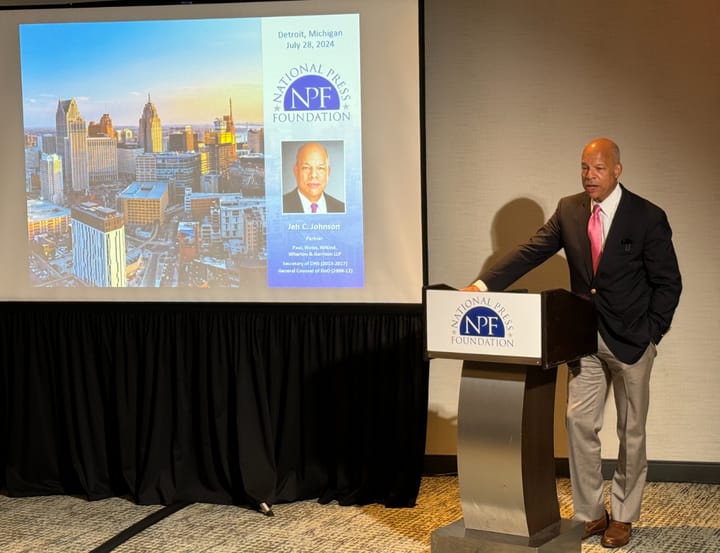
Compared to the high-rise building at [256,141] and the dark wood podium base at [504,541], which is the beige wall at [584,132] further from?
the dark wood podium base at [504,541]

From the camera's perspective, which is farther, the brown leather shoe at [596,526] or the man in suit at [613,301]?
the brown leather shoe at [596,526]

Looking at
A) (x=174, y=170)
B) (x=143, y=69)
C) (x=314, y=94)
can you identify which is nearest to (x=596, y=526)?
(x=314, y=94)

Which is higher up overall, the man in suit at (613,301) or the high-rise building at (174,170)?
the high-rise building at (174,170)

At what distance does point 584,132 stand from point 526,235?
0.60 m

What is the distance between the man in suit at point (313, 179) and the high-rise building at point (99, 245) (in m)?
0.93

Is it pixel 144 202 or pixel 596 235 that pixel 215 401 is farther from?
pixel 596 235

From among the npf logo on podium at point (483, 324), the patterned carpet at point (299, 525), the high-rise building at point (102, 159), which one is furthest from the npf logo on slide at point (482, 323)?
the high-rise building at point (102, 159)

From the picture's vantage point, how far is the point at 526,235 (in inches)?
201

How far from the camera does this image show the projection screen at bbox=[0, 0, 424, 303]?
4.75 metres

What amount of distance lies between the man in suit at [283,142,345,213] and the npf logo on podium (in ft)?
4.07

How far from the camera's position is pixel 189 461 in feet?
16.4

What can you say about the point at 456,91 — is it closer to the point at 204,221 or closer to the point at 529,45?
the point at 529,45

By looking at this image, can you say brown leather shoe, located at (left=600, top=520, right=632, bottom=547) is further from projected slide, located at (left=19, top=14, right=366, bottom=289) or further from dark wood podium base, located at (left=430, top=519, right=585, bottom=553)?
projected slide, located at (left=19, top=14, right=366, bottom=289)

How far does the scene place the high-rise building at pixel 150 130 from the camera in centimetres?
492
